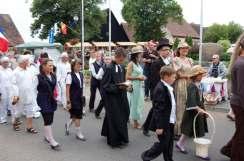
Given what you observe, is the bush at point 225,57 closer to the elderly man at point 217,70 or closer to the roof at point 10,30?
the elderly man at point 217,70

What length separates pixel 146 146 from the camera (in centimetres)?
827

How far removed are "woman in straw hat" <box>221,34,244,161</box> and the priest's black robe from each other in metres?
2.43

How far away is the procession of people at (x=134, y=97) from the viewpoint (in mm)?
6605

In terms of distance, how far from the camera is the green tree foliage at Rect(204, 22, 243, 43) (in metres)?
91.2

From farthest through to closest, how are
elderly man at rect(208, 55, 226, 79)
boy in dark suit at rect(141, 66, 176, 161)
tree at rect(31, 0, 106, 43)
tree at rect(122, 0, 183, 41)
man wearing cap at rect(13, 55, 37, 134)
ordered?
tree at rect(122, 0, 183, 41)
tree at rect(31, 0, 106, 43)
elderly man at rect(208, 55, 226, 79)
man wearing cap at rect(13, 55, 37, 134)
boy in dark suit at rect(141, 66, 176, 161)

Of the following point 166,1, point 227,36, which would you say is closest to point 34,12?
point 166,1

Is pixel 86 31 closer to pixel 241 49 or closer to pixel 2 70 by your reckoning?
pixel 2 70

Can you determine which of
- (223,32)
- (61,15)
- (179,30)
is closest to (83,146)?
(61,15)

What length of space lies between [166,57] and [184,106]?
49.4 inches

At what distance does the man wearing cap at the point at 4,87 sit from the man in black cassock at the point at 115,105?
3.20 metres

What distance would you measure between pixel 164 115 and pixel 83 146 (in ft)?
7.49

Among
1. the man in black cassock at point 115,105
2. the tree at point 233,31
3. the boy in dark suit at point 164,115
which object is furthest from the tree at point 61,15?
the tree at point 233,31

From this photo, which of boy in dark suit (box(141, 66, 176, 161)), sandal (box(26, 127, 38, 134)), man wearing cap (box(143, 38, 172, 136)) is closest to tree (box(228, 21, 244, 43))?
man wearing cap (box(143, 38, 172, 136))

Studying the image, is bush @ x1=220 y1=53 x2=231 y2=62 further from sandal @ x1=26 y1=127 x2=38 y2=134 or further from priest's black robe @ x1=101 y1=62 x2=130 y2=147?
priest's black robe @ x1=101 y1=62 x2=130 y2=147
